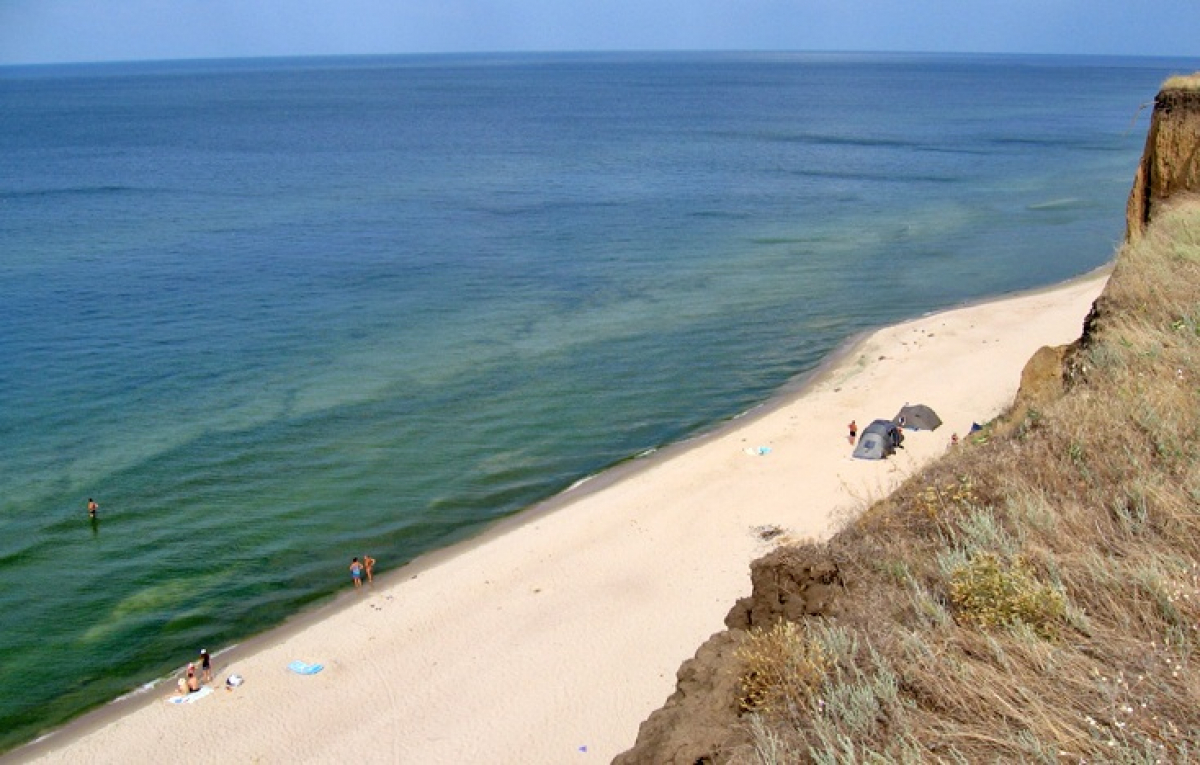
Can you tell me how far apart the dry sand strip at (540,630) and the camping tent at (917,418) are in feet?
1.66

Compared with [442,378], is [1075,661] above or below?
below

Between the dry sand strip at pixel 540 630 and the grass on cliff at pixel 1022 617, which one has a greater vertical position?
the dry sand strip at pixel 540 630

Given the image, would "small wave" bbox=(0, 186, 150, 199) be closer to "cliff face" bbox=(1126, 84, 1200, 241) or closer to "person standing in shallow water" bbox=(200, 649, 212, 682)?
"person standing in shallow water" bbox=(200, 649, 212, 682)

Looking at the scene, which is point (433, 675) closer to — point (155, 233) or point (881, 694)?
point (881, 694)

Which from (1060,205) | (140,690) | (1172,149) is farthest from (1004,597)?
(1060,205)

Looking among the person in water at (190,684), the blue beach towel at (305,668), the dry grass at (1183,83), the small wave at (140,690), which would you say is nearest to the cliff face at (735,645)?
the blue beach towel at (305,668)

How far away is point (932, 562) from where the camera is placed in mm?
8453

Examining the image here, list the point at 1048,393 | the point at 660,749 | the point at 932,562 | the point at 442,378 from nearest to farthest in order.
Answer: the point at 660,749, the point at 932,562, the point at 1048,393, the point at 442,378

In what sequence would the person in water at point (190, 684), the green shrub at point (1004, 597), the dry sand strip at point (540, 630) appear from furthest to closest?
the person in water at point (190, 684), the dry sand strip at point (540, 630), the green shrub at point (1004, 597)

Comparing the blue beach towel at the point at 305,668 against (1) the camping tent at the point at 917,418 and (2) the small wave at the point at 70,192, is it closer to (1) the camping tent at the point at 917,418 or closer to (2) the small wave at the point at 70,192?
(1) the camping tent at the point at 917,418

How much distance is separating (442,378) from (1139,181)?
22.0m

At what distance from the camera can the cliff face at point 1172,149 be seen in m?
21.5

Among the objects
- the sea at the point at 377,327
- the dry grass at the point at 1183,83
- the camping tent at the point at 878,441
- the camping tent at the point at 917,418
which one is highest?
the sea at the point at 377,327

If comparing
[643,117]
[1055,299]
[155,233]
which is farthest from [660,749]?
[643,117]
